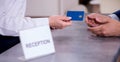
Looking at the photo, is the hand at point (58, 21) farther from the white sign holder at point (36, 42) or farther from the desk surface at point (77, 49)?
the white sign holder at point (36, 42)

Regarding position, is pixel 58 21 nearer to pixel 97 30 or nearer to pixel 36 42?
Result: pixel 97 30

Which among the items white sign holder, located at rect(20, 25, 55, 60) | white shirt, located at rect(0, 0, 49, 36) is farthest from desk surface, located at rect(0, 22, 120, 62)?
white shirt, located at rect(0, 0, 49, 36)

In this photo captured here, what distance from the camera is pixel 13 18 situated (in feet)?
3.94

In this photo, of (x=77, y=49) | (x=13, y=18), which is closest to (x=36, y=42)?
(x=77, y=49)

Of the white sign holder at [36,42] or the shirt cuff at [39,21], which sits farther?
the shirt cuff at [39,21]

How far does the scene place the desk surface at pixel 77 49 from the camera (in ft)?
→ 2.90

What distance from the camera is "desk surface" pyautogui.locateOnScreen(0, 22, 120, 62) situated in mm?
884

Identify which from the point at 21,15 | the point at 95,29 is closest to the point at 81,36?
the point at 95,29

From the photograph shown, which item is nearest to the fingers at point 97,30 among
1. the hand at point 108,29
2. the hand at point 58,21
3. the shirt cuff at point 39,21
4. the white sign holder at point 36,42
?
the hand at point 108,29

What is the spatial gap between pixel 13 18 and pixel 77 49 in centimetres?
37

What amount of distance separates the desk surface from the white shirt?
6.0 inches

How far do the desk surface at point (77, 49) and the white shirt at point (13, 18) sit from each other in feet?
0.50

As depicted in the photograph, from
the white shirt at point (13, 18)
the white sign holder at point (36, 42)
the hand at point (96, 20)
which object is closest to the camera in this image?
the white sign holder at point (36, 42)

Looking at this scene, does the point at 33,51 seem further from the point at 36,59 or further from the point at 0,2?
the point at 0,2
